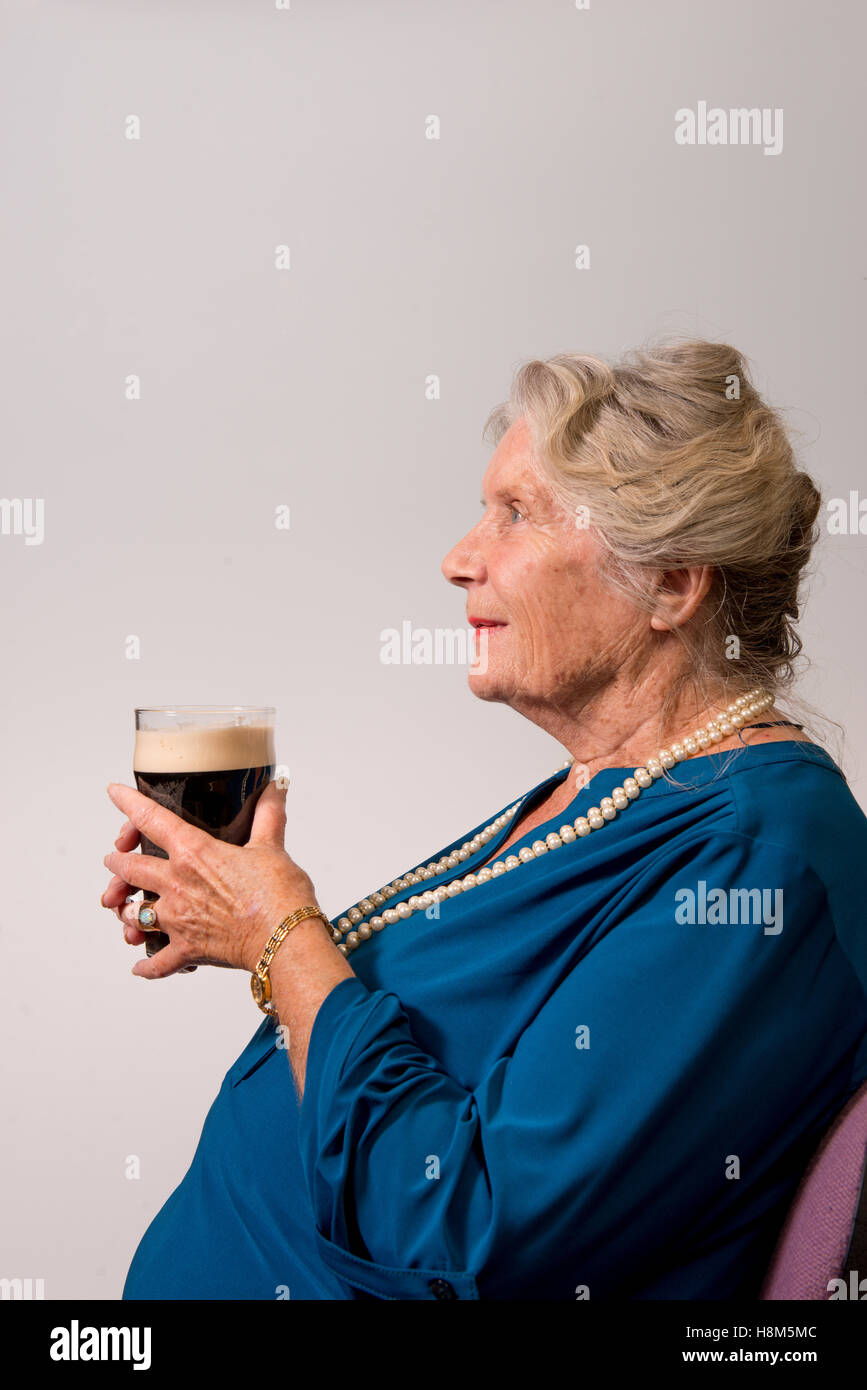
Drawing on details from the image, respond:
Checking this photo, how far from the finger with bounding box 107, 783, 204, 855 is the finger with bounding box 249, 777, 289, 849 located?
8cm

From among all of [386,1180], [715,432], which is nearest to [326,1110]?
[386,1180]

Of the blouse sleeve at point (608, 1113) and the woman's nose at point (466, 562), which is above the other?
the woman's nose at point (466, 562)

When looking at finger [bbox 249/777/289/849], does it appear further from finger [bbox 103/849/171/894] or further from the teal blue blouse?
the teal blue blouse

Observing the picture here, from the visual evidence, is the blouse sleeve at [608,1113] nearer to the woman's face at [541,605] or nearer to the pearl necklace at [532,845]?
the pearl necklace at [532,845]

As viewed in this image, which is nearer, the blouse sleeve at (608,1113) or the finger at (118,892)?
the blouse sleeve at (608,1113)

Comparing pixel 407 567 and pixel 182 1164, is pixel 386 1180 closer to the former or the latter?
pixel 182 1164

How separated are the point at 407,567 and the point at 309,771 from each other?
2.08 ft

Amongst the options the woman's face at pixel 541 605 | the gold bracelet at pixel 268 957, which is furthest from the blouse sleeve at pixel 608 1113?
the woman's face at pixel 541 605

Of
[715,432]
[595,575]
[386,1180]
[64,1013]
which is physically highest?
[715,432]

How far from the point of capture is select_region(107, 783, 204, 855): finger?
5.27 feet

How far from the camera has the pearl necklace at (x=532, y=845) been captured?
1.57 metres

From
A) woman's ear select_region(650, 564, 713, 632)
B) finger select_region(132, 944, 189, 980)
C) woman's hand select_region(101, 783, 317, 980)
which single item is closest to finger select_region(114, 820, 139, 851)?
woman's hand select_region(101, 783, 317, 980)

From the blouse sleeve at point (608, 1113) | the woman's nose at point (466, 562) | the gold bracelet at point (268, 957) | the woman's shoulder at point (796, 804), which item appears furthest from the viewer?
the woman's nose at point (466, 562)
